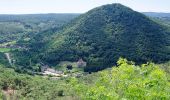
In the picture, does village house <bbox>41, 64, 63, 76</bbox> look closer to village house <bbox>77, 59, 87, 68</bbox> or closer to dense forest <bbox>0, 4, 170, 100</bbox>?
dense forest <bbox>0, 4, 170, 100</bbox>

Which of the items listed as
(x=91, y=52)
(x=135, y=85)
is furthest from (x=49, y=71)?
(x=135, y=85)

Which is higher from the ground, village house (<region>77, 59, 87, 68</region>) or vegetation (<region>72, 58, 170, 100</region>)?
vegetation (<region>72, 58, 170, 100</region>)

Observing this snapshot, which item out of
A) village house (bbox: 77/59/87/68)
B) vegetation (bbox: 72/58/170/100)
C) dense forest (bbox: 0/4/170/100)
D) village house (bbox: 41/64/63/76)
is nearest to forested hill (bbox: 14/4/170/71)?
dense forest (bbox: 0/4/170/100)

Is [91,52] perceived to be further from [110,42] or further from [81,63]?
[81,63]

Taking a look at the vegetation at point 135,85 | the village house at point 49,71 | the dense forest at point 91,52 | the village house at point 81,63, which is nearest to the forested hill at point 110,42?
the dense forest at point 91,52

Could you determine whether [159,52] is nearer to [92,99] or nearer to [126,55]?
[126,55]

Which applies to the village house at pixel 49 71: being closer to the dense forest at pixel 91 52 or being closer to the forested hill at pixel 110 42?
the dense forest at pixel 91 52

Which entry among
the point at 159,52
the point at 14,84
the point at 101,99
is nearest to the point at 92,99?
the point at 101,99

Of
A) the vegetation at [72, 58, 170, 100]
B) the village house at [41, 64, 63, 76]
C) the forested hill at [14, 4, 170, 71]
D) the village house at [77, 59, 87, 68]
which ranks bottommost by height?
the village house at [41, 64, 63, 76]
